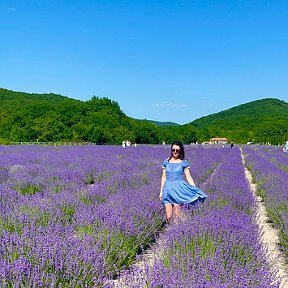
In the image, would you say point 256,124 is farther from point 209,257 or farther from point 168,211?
point 209,257

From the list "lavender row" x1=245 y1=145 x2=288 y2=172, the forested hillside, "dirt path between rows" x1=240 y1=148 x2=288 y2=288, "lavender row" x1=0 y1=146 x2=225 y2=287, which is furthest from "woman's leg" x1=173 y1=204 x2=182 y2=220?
the forested hillside

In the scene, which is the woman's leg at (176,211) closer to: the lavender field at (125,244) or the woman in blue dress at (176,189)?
the woman in blue dress at (176,189)

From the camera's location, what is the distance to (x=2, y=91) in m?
81.5

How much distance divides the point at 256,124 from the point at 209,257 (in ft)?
426

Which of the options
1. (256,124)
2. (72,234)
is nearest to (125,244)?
(72,234)

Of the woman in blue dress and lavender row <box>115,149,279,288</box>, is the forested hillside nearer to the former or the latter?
the woman in blue dress

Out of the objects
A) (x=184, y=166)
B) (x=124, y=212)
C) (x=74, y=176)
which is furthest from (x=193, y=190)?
(x=74, y=176)

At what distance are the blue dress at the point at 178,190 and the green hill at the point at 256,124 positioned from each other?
6503cm

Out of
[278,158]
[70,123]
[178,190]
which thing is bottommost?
[178,190]

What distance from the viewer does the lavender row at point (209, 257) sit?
7.20ft

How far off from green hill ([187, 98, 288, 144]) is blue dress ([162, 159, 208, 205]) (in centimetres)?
6503

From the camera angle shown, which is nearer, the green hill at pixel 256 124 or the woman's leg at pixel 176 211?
the woman's leg at pixel 176 211

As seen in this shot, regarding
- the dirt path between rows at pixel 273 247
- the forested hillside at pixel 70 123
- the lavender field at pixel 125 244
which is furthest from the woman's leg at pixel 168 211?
the forested hillside at pixel 70 123

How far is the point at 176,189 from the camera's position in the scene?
15.7 feet
